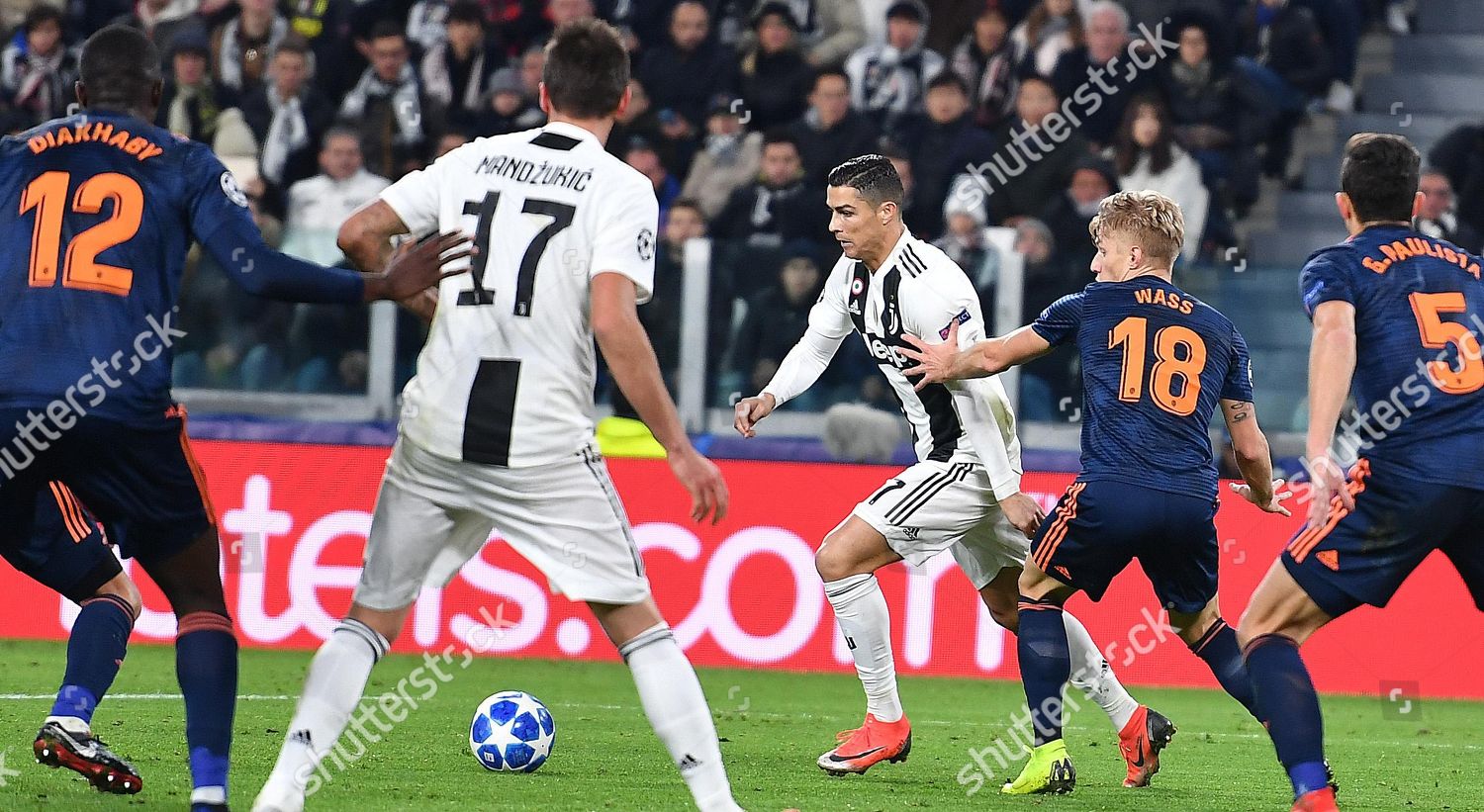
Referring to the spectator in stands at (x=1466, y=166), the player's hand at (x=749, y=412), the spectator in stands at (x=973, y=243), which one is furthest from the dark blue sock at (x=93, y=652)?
the spectator in stands at (x=1466, y=166)

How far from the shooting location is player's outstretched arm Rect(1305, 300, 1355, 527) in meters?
5.02

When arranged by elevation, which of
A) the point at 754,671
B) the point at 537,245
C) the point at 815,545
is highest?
the point at 537,245

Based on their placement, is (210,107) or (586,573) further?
(210,107)

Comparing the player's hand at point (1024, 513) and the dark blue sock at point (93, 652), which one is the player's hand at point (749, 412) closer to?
the player's hand at point (1024, 513)

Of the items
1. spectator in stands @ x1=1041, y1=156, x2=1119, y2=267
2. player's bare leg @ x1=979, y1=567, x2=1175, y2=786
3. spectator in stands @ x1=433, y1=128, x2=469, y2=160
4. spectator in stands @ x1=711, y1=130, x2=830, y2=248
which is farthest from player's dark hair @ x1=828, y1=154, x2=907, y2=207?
spectator in stands @ x1=433, y1=128, x2=469, y2=160

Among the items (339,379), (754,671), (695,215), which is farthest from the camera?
(695,215)


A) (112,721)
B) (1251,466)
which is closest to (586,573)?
(1251,466)

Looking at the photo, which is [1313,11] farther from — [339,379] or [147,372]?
[147,372]

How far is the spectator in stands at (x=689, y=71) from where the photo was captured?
14.0m

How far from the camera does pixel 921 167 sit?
41.1 ft

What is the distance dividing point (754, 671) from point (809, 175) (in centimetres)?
394

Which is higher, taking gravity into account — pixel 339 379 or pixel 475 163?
pixel 475 163

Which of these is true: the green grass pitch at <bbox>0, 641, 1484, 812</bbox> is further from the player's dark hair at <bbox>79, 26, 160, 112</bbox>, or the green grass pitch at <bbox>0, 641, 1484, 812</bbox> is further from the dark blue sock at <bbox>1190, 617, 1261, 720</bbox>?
the player's dark hair at <bbox>79, 26, 160, 112</bbox>

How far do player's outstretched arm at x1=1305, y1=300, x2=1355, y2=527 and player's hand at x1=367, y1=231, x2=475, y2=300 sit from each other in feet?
7.80
